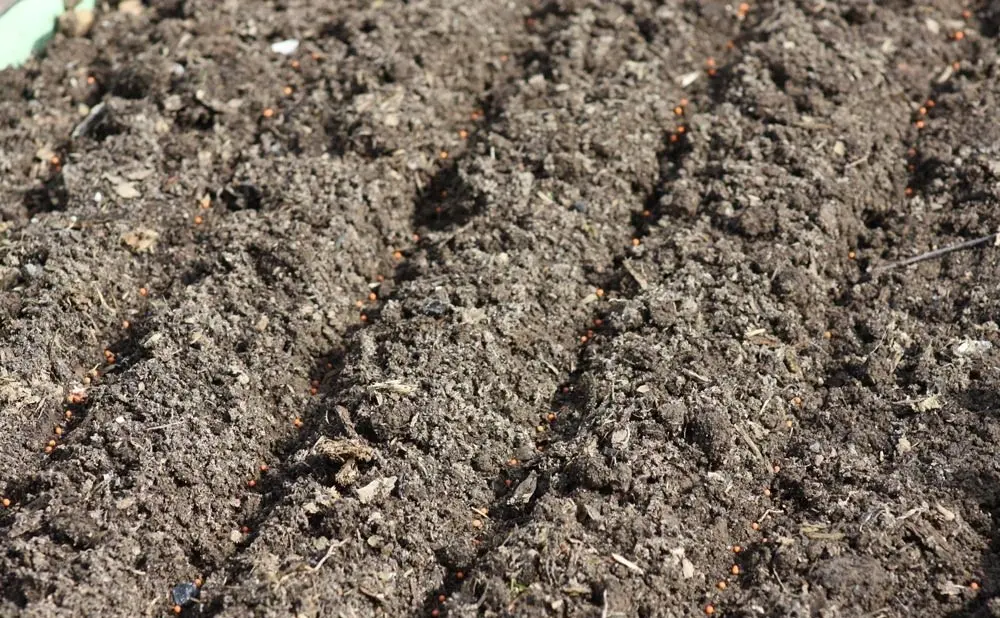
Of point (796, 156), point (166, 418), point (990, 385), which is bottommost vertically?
point (990, 385)

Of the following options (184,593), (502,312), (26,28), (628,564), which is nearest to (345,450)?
(184,593)

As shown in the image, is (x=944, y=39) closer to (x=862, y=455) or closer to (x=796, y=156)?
(x=796, y=156)

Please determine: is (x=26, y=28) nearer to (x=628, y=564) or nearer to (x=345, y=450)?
(x=345, y=450)

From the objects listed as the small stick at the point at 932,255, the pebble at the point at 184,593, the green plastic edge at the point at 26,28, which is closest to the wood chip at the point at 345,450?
the pebble at the point at 184,593

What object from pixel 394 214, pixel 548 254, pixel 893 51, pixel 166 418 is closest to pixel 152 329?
pixel 166 418

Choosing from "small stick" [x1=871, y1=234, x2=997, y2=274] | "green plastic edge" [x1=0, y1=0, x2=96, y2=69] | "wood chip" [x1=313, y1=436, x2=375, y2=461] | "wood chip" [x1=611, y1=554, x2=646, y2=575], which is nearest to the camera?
"wood chip" [x1=611, y1=554, x2=646, y2=575]

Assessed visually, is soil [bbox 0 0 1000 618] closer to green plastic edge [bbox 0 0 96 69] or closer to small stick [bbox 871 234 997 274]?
small stick [bbox 871 234 997 274]

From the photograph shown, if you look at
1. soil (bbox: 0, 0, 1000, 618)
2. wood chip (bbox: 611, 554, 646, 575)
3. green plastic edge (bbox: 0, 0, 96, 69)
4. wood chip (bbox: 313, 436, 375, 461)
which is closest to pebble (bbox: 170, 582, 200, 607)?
soil (bbox: 0, 0, 1000, 618)
